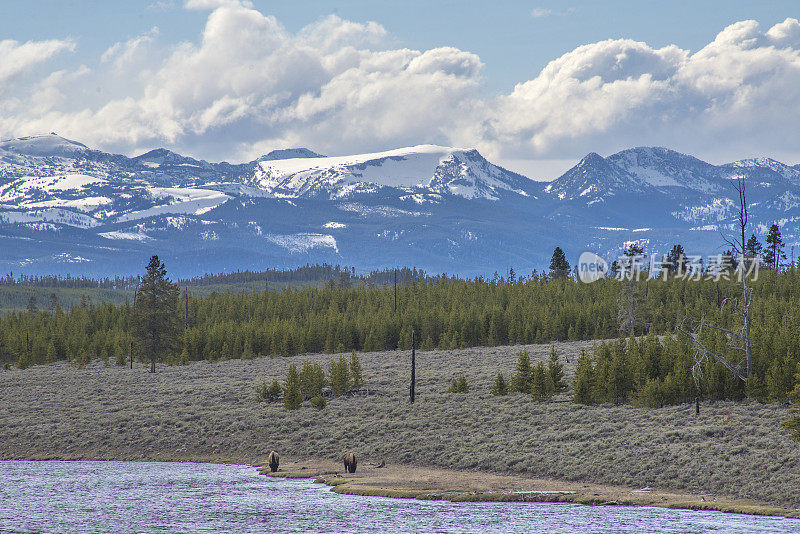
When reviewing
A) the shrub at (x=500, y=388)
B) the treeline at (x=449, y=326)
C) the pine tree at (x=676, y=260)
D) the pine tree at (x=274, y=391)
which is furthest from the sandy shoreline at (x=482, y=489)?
the pine tree at (x=676, y=260)

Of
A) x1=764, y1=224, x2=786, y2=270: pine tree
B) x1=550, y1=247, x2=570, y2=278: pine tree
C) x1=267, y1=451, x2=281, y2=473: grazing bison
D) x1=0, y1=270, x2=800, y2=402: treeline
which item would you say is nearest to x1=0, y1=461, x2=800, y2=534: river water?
x1=267, y1=451, x2=281, y2=473: grazing bison

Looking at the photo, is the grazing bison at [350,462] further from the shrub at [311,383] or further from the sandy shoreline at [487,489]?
the shrub at [311,383]

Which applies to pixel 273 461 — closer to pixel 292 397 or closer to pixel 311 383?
pixel 292 397

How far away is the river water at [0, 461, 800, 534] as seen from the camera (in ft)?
118

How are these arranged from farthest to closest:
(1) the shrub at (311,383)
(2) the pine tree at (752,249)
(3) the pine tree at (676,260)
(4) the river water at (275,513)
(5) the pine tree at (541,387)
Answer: (3) the pine tree at (676,260)
(2) the pine tree at (752,249)
(1) the shrub at (311,383)
(5) the pine tree at (541,387)
(4) the river water at (275,513)

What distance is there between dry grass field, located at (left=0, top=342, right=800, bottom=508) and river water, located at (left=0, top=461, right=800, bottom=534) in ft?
25.7

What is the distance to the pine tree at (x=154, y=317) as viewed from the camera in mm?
101625

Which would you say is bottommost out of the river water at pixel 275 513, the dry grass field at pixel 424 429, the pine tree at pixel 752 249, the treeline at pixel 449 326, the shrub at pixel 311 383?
the river water at pixel 275 513

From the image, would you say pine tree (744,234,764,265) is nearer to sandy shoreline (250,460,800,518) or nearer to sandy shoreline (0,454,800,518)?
sandy shoreline (0,454,800,518)

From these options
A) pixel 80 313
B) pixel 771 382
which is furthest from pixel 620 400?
pixel 80 313

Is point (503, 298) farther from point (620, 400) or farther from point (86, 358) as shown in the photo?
point (620, 400)

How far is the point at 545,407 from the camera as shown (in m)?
62.6

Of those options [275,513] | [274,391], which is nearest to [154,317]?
[274,391]

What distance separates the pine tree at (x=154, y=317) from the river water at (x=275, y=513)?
166ft
